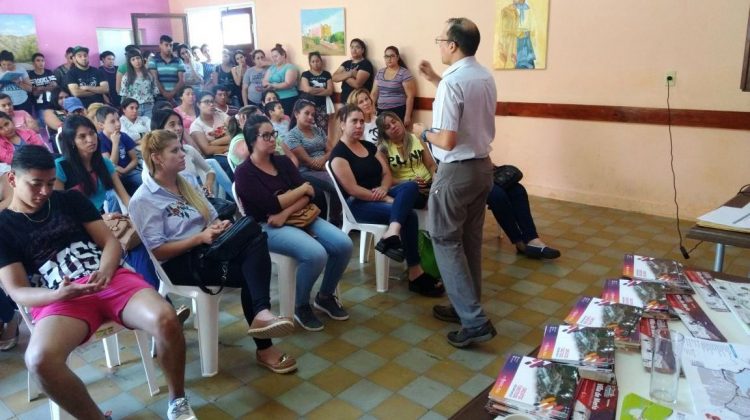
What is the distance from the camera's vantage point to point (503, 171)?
3.62 m

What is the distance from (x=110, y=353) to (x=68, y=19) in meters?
6.74

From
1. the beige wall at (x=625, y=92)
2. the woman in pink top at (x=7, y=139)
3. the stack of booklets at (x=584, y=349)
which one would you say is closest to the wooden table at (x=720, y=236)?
the stack of booklets at (x=584, y=349)

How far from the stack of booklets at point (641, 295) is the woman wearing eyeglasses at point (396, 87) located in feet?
13.1

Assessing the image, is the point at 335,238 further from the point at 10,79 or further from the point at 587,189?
the point at 10,79

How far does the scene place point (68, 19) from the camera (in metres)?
7.48

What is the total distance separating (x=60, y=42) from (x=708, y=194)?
25.5 feet

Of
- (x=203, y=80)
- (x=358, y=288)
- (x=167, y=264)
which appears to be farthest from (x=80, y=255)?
(x=203, y=80)

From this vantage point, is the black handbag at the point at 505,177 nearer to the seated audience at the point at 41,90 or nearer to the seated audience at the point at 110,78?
the seated audience at the point at 110,78

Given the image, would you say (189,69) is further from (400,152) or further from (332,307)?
(332,307)

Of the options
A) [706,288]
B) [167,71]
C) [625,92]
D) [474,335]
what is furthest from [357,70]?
[706,288]

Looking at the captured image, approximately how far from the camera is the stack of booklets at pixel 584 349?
1.29 meters

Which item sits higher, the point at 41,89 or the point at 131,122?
the point at 41,89

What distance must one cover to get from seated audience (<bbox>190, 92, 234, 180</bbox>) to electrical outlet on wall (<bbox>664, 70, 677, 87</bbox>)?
3.35 meters

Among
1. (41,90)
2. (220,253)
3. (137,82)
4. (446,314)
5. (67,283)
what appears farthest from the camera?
(137,82)
